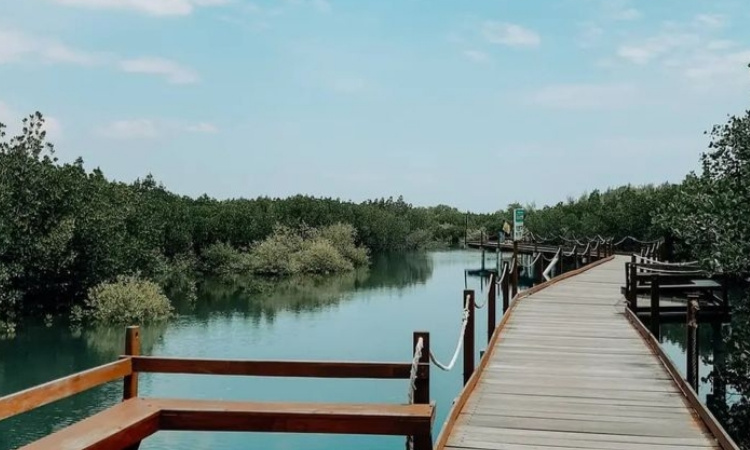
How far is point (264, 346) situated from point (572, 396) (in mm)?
13554

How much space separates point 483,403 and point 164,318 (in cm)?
1833

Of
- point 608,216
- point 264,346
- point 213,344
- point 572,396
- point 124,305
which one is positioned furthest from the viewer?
point 608,216

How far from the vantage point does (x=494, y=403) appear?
22.2 feet

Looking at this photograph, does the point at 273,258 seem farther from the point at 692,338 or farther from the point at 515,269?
the point at 692,338

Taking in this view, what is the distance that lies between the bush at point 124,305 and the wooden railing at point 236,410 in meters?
18.8

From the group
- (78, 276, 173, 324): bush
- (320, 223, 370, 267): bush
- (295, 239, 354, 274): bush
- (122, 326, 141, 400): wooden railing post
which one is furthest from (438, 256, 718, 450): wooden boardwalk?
(320, 223, 370, 267): bush

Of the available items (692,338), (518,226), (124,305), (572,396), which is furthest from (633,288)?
(124,305)

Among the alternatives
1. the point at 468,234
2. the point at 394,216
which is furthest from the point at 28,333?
the point at 468,234

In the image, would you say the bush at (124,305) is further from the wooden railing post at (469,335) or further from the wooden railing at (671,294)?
the wooden railing post at (469,335)

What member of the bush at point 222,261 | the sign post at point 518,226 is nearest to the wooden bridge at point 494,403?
the sign post at point 518,226

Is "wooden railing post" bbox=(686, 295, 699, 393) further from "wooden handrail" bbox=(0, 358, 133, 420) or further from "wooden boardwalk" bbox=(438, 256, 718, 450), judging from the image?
"wooden handrail" bbox=(0, 358, 133, 420)

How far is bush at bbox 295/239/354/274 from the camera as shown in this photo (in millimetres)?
43094

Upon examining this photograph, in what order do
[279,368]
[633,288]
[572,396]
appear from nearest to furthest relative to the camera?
[279,368] < [572,396] < [633,288]

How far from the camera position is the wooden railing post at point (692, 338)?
8.48 metres
